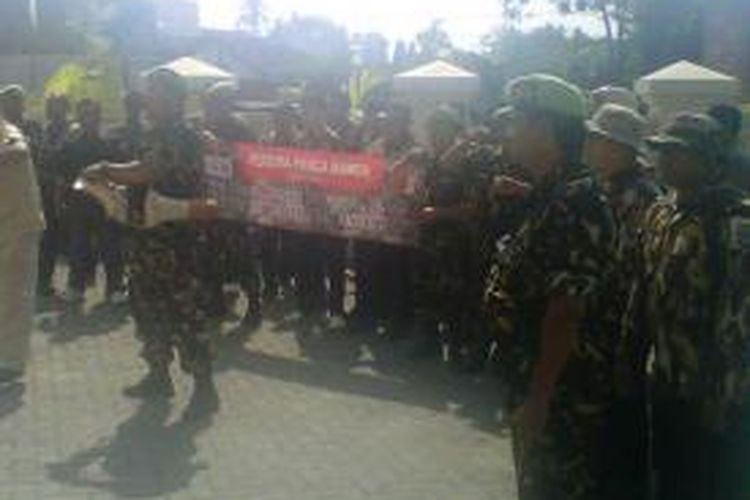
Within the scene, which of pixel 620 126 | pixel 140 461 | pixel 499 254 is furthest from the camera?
pixel 140 461

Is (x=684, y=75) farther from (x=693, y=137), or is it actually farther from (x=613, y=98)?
(x=693, y=137)

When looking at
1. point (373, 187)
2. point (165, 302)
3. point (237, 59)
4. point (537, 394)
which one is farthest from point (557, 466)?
point (237, 59)

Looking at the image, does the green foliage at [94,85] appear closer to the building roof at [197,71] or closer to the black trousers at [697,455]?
the building roof at [197,71]

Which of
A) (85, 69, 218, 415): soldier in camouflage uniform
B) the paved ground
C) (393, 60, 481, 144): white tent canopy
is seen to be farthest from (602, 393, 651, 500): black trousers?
(393, 60, 481, 144): white tent canopy

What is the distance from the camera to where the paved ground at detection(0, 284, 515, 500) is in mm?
6922

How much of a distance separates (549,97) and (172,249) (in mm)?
4483

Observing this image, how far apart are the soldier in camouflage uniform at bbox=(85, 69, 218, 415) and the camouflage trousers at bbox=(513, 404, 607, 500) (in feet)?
13.8

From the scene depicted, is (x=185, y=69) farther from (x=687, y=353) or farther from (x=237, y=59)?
(x=237, y=59)

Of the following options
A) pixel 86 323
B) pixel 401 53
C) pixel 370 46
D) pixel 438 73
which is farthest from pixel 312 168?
pixel 370 46

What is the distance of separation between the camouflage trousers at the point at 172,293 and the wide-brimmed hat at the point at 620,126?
2.83 metres

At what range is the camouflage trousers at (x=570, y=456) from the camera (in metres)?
4.36

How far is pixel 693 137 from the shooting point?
15.7 feet

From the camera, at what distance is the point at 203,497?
21.9ft

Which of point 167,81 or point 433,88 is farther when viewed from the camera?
point 433,88
